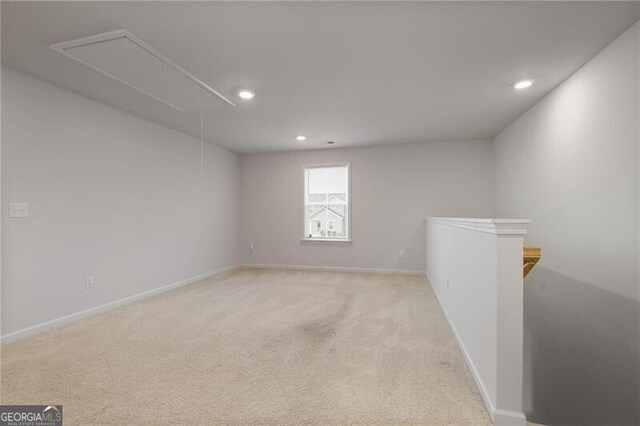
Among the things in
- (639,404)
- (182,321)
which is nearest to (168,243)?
(182,321)

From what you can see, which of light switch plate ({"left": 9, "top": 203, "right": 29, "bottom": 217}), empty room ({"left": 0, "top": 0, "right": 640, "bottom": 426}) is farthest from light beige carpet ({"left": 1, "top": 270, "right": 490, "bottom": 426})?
light switch plate ({"left": 9, "top": 203, "right": 29, "bottom": 217})

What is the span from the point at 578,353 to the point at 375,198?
347 centimetres

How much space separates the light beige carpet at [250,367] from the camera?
158 centimetres

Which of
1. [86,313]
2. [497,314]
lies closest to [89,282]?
[86,313]

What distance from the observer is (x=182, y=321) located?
9.45 ft

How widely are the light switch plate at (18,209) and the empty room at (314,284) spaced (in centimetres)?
2

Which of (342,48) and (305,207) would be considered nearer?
(342,48)

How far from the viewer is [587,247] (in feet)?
7.46

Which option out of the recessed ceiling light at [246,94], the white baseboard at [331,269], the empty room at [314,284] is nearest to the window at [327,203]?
the white baseboard at [331,269]

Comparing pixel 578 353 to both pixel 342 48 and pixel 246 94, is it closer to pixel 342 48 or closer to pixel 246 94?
pixel 342 48

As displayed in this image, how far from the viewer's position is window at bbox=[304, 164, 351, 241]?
218 inches

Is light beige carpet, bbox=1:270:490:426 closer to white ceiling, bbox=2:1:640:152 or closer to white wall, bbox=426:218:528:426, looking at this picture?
white wall, bbox=426:218:528:426

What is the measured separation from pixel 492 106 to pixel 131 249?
472cm

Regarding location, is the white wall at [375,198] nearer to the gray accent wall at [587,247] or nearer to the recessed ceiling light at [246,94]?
the gray accent wall at [587,247]
